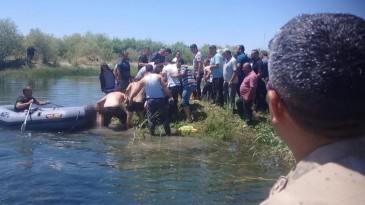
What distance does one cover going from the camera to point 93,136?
10188 mm

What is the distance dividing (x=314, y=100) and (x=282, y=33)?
0.71 feet

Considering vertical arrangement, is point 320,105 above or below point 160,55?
below

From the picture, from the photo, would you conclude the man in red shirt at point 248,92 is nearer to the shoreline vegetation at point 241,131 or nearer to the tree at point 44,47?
the shoreline vegetation at point 241,131

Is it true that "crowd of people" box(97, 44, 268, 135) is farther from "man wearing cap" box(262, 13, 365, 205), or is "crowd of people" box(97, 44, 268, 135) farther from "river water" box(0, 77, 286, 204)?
"man wearing cap" box(262, 13, 365, 205)

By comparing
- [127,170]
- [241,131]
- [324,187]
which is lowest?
[127,170]

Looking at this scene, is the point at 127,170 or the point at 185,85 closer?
the point at 127,170

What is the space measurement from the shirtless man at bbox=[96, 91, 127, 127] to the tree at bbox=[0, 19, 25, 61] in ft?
116

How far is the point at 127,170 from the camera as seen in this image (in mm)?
7227

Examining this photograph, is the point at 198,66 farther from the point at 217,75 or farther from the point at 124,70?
the point at 124,70

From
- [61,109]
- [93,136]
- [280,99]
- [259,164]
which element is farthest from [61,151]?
[280,99]

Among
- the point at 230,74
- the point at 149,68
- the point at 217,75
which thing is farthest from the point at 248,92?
the point at 149,68

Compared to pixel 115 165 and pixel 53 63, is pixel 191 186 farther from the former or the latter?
pixel 53 63

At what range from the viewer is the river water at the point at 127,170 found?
19.5 ft

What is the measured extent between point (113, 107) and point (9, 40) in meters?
37.9
